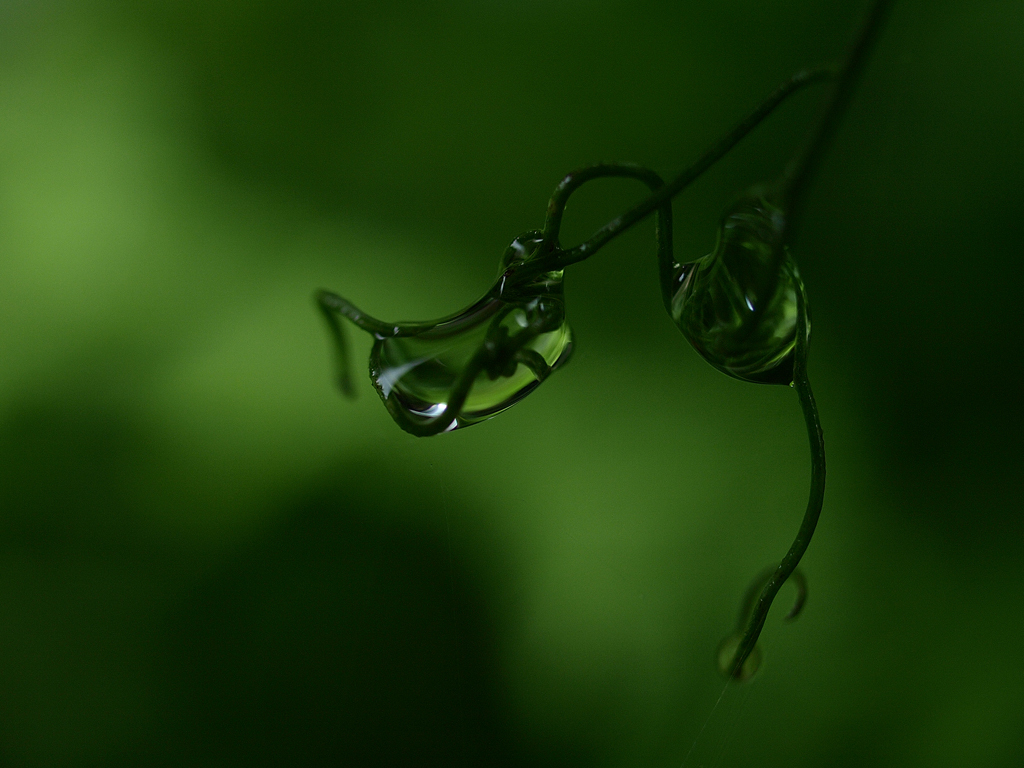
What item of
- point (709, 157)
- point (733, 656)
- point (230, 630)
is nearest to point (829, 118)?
point (709, 157)

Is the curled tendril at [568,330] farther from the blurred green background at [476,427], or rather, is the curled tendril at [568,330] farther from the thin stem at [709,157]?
the blurred green background at [476,427]

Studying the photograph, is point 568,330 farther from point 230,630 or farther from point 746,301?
point 230,630

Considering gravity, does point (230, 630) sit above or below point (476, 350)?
below

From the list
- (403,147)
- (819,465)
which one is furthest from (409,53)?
(819,465)

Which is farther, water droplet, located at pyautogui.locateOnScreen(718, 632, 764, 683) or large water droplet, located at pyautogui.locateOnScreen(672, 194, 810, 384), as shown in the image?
water droplet, located at pyautogui.locateOnScreen(718, 632, 764, 683)

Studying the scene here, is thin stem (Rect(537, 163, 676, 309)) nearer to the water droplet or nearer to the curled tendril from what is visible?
the curled tendril

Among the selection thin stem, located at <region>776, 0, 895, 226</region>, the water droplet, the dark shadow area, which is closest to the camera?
thin stem, located at <region>776, 0, 895, 226</region>

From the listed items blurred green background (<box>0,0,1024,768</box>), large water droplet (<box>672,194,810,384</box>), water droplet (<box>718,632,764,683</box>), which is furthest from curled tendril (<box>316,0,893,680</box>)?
blurred green background (<box>0,0,1024,768</box>)
